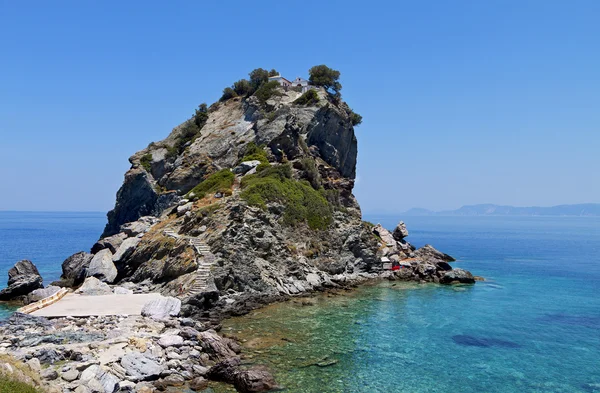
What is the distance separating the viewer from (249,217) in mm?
45125

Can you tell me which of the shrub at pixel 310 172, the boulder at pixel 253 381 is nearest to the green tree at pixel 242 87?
the shrub at pixel 310 172

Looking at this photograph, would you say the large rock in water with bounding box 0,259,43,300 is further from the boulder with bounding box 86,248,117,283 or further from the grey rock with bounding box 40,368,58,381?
the grey rock with bounding box 40,368,58,381

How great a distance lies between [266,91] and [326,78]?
11.4 meters

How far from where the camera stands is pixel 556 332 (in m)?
32.8

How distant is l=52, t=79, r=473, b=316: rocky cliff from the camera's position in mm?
40312

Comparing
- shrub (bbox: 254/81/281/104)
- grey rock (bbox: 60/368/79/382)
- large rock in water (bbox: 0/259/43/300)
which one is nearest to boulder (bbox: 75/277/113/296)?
large rock in water (bbox: 0/259/43/300)

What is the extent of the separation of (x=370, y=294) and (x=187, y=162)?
38024mm

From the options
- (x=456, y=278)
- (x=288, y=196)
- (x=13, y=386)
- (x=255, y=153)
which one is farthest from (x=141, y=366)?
(x=255, y=153)

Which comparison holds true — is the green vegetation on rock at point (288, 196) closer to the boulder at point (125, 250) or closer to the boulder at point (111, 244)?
the boulder at point (125, 250)

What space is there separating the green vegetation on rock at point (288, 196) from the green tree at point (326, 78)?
27031 millimetres

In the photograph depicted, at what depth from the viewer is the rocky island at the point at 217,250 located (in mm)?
21688

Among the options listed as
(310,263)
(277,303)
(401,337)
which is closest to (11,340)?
(277,303)

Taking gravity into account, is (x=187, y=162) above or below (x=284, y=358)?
above

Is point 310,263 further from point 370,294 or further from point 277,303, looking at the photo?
point 277,303
